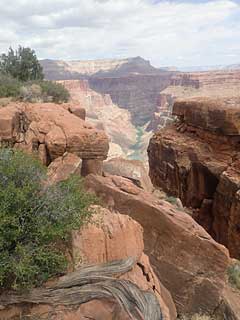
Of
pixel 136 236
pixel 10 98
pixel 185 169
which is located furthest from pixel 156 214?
pixel 185 169

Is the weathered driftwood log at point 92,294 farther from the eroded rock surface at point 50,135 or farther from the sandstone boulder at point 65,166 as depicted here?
the eroded rock surface at point 50,135

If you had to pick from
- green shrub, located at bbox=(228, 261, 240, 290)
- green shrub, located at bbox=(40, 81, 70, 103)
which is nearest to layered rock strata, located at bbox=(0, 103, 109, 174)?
green shrub, located at bbox=(40, 81, 70, 103)

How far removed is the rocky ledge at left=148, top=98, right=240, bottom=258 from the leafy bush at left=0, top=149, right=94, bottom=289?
34.2ft

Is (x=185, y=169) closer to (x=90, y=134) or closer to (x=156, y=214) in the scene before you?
(x=90, y=134)

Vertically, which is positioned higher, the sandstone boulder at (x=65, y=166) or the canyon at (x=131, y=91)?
the sandstone boulder at (x=65, y=166)

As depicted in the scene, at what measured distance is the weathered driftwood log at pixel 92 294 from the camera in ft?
16.4

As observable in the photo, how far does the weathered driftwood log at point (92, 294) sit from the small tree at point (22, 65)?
15786mm

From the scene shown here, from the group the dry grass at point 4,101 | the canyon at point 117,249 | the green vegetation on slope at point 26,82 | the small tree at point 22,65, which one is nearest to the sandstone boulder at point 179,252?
the canyon at point 117,249

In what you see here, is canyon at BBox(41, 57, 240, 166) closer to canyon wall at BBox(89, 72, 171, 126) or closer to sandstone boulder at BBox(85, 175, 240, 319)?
canyon wall at BBox(89, 72, 171, 126)

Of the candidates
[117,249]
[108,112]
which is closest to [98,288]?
[117,249]

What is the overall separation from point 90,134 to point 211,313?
17.7 ft

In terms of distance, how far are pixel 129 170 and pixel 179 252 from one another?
430cm

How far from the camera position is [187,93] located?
344 ft

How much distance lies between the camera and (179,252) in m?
8.00
